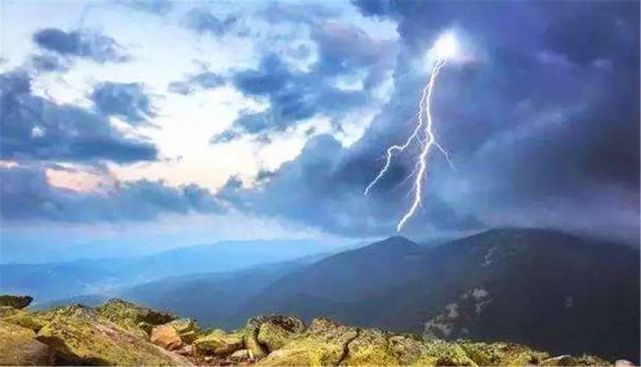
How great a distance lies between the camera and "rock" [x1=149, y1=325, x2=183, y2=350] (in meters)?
21.0

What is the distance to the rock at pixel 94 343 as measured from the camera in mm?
17094

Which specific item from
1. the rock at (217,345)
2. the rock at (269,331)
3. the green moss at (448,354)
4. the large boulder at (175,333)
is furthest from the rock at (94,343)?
the green moss at (448,354)

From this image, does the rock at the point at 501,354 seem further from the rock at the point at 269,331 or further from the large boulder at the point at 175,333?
the large boulder at the point at 175,333

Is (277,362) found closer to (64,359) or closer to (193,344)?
(193,344)

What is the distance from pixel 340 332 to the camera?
2116 centimetres

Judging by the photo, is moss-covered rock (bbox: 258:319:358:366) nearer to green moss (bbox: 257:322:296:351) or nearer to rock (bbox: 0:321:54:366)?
green moss (bbox: 257:322:296:351)

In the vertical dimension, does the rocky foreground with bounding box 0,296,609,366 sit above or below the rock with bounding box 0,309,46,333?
below

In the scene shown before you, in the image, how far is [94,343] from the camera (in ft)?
58.7

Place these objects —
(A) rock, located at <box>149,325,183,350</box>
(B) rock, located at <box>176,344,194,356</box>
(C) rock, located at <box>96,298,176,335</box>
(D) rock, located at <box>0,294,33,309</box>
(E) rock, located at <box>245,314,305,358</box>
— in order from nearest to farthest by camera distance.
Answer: (B) rock, located at <box>176,344,194,356</box> < (E) rock, located at <box>245,314,305,358</box> < (A) rock, located at <box>149,325,183,350</box> < (C) rock, located at <box>96,298,176,335</box> < (D) rock, located at <box>0,294,33,309</box>

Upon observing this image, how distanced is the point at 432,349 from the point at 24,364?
464 inches

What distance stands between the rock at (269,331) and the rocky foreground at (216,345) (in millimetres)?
33

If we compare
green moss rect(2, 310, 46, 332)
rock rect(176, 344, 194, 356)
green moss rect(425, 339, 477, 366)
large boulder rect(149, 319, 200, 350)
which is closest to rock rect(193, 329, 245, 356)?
rock rect(176, 344, 194, 356)

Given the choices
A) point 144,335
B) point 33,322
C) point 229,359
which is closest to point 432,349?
point 229,359

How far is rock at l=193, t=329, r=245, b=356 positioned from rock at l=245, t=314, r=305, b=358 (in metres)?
0.37
